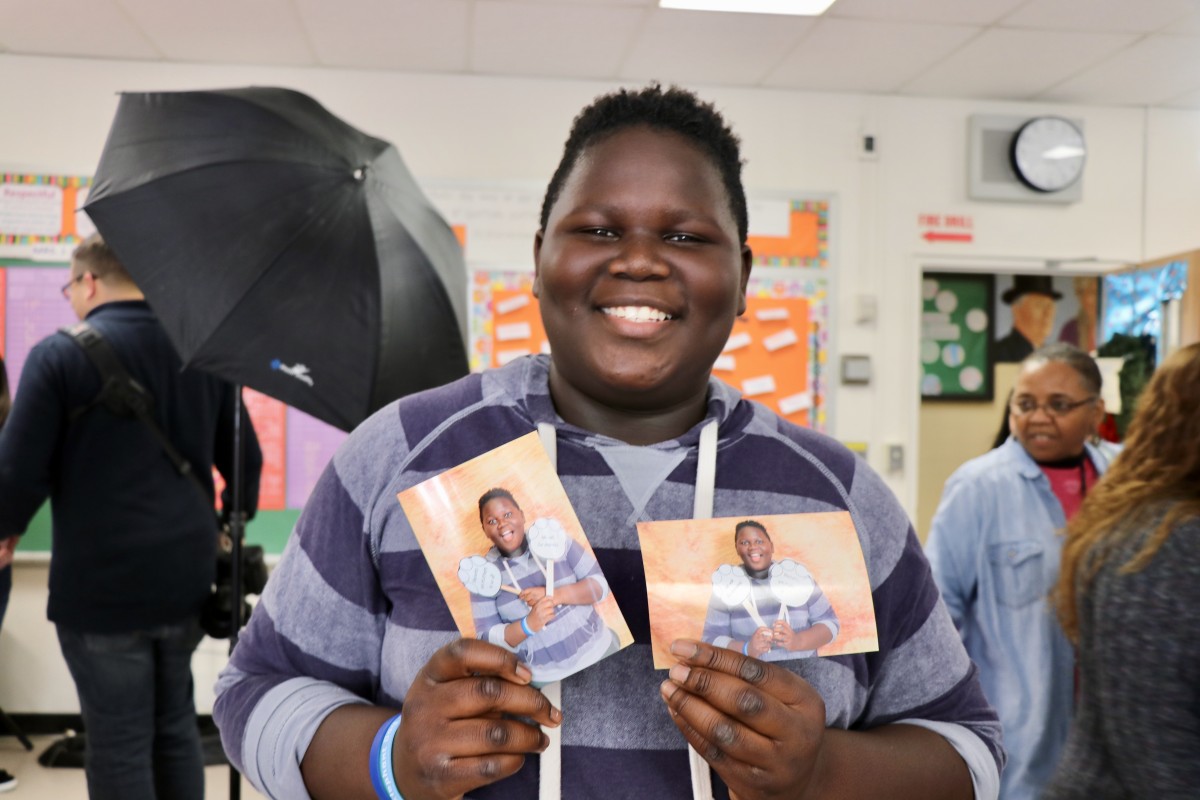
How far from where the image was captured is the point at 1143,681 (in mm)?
1264

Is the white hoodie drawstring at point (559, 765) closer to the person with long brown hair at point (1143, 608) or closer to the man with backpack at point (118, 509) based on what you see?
the person with long brown hair at point (1143, 608)

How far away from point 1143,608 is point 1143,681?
0.10m

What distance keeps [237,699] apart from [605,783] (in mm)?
352

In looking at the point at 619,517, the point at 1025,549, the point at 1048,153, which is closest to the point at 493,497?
the point at 619,517

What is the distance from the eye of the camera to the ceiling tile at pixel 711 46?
3371 mm

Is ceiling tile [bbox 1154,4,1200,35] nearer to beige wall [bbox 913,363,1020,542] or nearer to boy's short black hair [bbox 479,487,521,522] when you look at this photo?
beige wall [bbox 913,363,1020,542]

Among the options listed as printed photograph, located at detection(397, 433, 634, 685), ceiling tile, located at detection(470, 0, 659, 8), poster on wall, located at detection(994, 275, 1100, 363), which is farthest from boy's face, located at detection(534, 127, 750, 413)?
poster on wall, located at detection(994, 275, 1100, 363)

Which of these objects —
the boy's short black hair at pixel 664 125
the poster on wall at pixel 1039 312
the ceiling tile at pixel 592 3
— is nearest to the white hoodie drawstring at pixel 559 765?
the boy's short black hair at pixel 664 125

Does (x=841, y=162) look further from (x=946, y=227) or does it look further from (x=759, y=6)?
(x=759, y=6)

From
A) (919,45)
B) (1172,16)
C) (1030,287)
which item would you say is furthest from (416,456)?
(1030,287)

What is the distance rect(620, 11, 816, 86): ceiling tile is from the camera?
3371 mm

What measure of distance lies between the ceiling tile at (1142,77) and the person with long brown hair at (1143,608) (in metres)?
2.72

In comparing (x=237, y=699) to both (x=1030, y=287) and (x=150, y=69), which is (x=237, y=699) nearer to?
(x=150, y=69)

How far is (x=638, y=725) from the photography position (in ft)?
2.69
